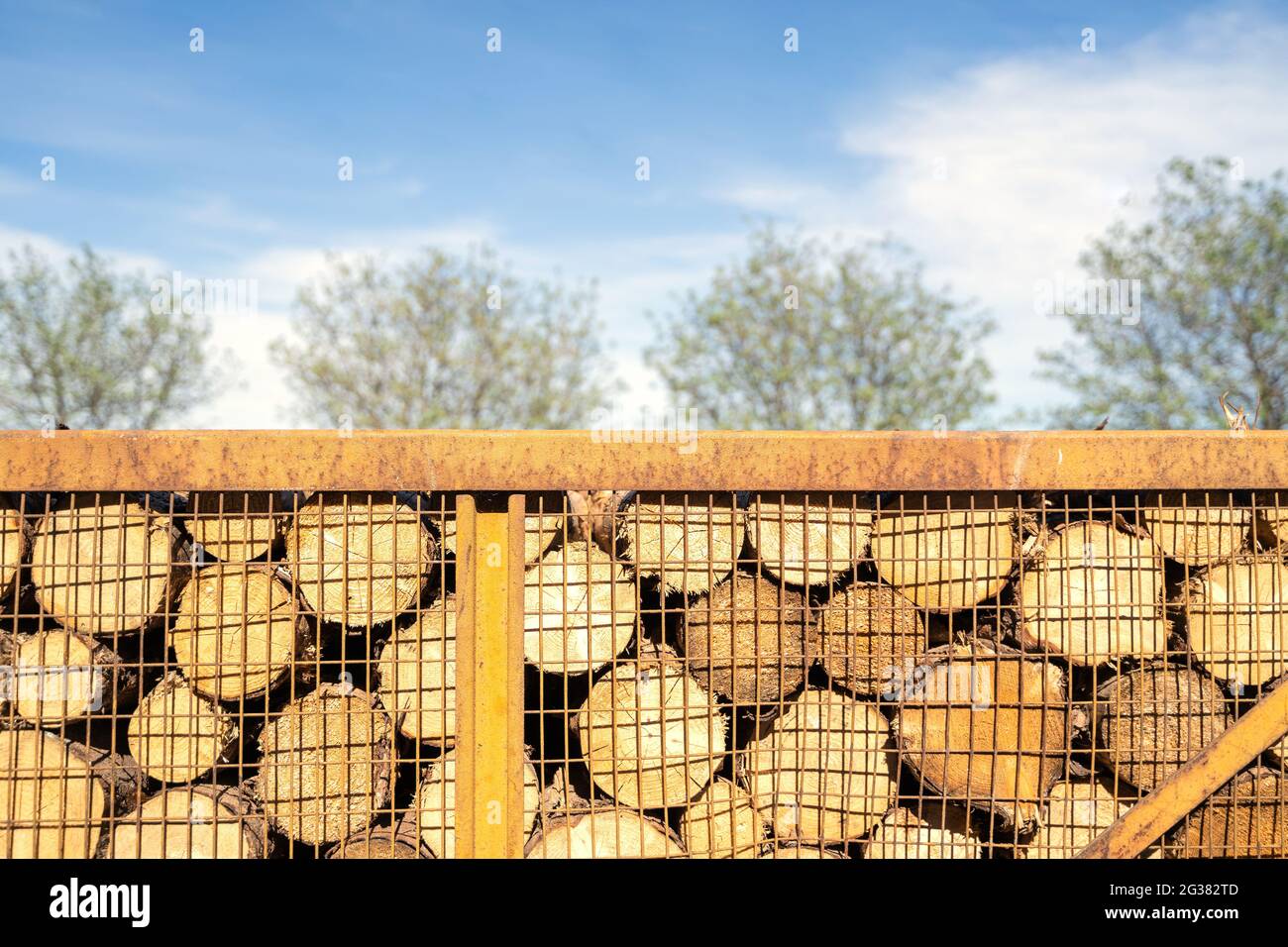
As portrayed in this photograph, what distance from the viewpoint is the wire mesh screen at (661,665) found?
2.39 metres

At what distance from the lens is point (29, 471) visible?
2312 mm

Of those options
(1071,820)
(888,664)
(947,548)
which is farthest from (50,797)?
(1071,820)

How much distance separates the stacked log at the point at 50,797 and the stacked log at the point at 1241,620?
2.68 metres

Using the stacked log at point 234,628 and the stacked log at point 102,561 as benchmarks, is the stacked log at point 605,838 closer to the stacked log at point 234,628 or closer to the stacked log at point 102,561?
the stacked log at point 234,628

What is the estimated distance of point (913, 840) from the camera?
2496mm

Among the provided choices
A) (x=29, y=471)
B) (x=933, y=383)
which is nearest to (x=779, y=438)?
(x=29, y=471)

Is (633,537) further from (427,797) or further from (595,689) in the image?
(427,797)

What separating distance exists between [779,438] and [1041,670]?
884mm

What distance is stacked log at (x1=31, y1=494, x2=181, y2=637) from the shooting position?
7.88ft

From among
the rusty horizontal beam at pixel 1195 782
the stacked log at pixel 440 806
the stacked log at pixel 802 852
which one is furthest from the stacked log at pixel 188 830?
the rusty horizontal beam at pixel 1195 782

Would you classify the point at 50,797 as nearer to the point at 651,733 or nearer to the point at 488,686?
the point at 488,686

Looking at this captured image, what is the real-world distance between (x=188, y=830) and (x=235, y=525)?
30.5 inches

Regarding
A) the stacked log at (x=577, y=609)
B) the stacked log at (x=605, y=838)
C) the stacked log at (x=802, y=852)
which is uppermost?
the stacked log at (x=577, y=609)
